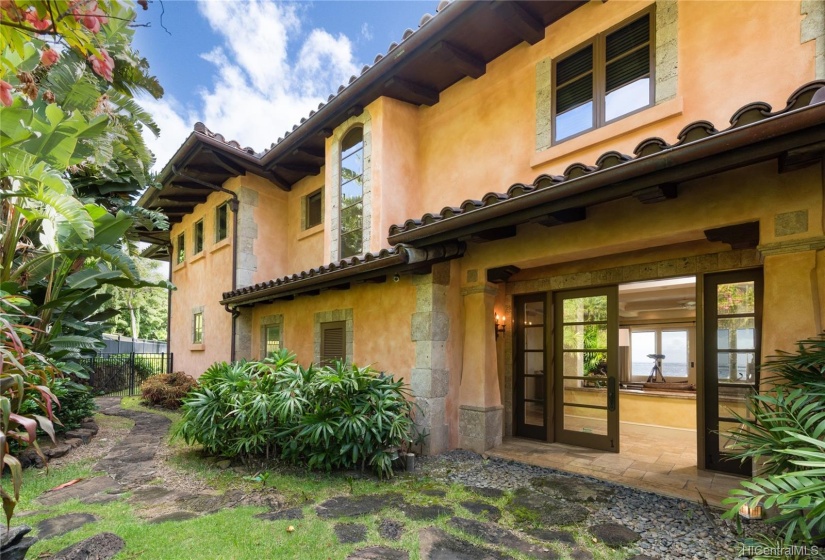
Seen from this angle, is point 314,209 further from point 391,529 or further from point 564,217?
point 391,529

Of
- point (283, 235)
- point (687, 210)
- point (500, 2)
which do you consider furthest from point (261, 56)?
point (687, 210)

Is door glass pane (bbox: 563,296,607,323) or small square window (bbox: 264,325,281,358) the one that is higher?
door glass pane (bbox: 563,296,607,323)

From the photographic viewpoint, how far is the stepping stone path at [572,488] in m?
4.92

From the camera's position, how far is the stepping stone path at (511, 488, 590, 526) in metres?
4.35

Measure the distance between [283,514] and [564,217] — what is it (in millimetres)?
4728

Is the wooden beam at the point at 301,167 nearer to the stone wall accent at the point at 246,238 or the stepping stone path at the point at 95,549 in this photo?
the stone wall accent at the point at 246,238

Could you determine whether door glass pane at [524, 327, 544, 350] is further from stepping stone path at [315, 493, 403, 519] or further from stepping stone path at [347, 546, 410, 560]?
stepping stone path at [347, 546, 410, 560]

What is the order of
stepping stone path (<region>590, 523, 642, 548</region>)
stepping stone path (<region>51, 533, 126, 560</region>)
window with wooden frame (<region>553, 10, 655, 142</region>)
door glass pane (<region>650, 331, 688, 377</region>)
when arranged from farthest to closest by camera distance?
door glass pane (<region>650, 331, 688, 377</region>), window with wooden frame (<region>553, 10, 655, 142</region>), stepping stone path (<region>590, 523, 642, 548</region>), stepping stone path (<region>51, 533, 126, 560</region>)

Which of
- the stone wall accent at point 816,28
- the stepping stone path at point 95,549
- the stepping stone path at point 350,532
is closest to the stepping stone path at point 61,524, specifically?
the stepping stone path at point 95,549

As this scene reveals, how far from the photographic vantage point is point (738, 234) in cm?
475

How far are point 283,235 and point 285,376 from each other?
7.05 meters

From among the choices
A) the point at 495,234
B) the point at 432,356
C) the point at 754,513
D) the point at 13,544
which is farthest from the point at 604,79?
the point at 13,544

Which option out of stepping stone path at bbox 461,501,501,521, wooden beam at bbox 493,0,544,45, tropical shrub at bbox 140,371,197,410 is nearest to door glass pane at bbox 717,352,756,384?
stepping stone path at bbox 461,501,501,521

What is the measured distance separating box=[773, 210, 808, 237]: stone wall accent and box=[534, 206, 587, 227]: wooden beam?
186cm
